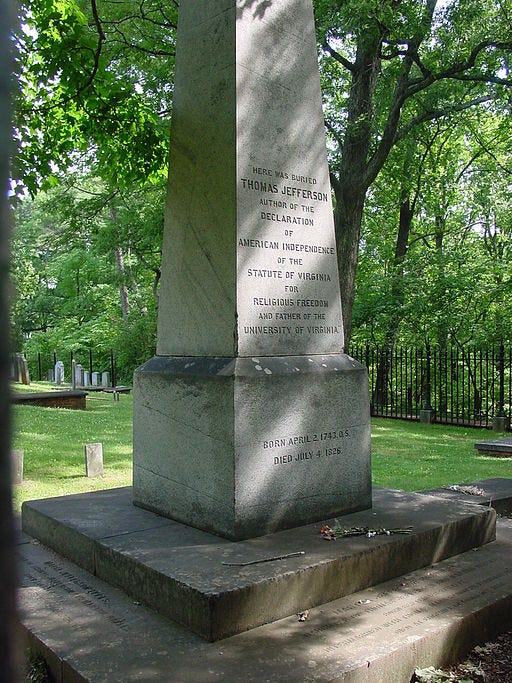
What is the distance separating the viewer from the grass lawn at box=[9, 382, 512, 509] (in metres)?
7.79

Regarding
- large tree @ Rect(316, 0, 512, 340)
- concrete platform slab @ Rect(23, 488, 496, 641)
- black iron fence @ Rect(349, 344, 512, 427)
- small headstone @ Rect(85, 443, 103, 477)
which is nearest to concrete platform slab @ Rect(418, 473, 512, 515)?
concrete platform slab @ Rect(23, 488, 496, 641)

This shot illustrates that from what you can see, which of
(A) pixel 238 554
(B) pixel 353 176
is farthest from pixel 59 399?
(A) pixel 238 554

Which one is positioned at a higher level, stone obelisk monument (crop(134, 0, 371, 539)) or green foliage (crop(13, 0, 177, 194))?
green foliage (crop(13, 0, 177, 194))

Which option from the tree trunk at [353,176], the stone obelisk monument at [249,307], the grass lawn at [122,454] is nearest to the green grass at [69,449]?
the grass lawn at [122,454]

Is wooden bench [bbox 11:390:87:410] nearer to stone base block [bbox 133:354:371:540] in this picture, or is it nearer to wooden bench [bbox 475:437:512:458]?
wooden bench [bbox 475:437:512:458]

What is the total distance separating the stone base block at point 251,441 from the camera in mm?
3803

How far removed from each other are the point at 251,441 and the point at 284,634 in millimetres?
1125

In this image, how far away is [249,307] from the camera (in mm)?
4059

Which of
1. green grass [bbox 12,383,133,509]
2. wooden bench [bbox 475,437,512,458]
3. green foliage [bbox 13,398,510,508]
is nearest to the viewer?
green grass [bbox 12,383,133,509]

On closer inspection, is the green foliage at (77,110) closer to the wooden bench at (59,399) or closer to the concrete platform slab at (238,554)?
the concrete platform slab at (238,554)

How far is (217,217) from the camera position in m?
4.16

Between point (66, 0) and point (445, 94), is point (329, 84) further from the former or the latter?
point (66, 0)

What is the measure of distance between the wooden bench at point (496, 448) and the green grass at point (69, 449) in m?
6.10

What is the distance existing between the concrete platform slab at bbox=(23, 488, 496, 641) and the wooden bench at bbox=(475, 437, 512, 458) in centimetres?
673
